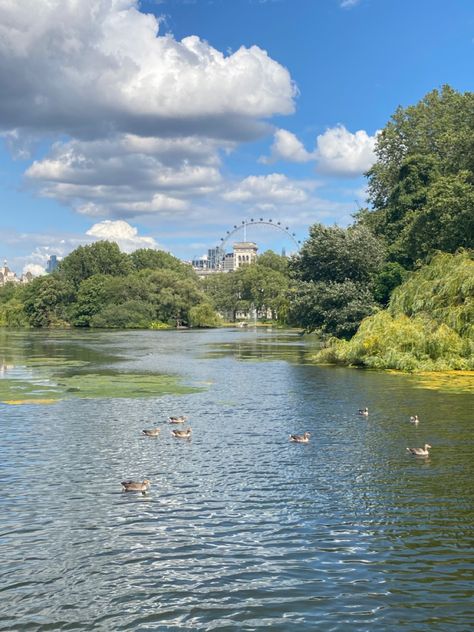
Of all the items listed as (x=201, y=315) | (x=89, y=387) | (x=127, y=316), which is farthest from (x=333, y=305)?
(x=127, y=316)

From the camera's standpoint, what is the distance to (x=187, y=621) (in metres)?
11.0

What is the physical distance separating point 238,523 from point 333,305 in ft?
157

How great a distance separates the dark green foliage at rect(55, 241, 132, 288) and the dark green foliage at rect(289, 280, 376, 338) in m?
125

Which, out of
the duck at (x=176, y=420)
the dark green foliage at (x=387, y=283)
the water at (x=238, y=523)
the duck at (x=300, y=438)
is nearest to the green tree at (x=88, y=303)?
the dark green foliage at (x=387, y=283)

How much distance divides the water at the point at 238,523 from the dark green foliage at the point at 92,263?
155 meters

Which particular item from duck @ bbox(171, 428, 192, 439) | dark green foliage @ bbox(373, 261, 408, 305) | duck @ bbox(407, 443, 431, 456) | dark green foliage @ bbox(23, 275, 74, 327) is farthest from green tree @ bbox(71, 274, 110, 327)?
duck @ bbox(407, 443, 431, 456)

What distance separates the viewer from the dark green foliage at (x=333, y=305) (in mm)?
60438

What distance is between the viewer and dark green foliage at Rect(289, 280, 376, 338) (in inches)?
2379

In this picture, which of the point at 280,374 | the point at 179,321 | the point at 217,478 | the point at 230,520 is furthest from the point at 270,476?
the point at 179,321

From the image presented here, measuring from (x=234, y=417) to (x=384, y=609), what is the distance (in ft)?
62.2

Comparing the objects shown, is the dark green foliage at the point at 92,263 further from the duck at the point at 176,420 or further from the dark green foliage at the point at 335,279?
the duck at the point at 176,420

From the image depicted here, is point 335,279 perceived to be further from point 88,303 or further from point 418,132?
point 88,303

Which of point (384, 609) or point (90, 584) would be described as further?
point (90, 584)

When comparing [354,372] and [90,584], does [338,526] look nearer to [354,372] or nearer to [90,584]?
[90,584]
